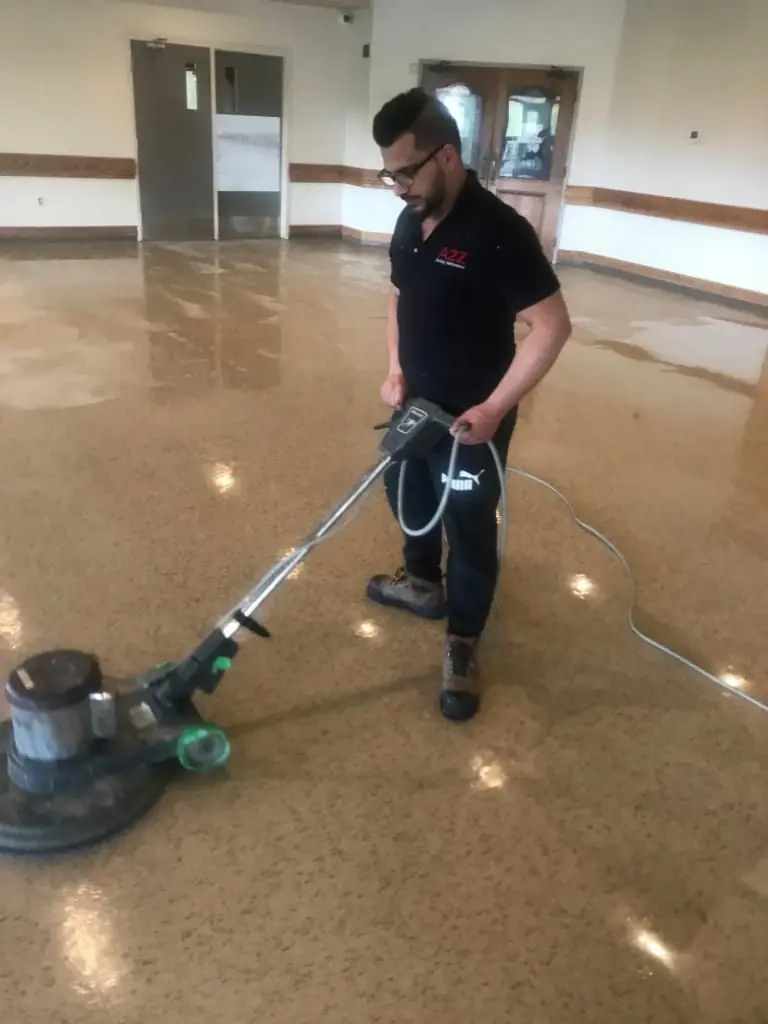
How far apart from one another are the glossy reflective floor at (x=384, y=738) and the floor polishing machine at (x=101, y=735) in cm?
7

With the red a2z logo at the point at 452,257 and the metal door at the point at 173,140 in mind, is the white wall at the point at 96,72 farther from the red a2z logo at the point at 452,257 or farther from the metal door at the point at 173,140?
the red a2z logo at the point at 452,257

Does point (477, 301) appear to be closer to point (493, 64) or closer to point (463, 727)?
point (463, 727)

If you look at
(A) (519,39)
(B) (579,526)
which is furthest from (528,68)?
(B) (579,526)

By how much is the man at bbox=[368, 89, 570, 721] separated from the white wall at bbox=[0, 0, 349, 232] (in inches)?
308

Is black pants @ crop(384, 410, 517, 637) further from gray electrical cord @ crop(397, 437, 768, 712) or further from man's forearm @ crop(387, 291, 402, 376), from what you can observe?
man's forearm @ crop(387, 291, 402, 376)

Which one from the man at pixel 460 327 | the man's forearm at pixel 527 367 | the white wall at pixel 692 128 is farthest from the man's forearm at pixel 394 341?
the white wall at pixel 692 128

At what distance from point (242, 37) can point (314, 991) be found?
9390 millimetres

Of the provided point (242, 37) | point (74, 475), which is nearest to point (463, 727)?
point (74, 475)

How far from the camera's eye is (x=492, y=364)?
1.97 m

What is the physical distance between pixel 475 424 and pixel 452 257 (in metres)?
0.36

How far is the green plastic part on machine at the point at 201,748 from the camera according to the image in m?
1.77

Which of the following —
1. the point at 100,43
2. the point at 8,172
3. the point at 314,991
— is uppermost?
the point at 100,43

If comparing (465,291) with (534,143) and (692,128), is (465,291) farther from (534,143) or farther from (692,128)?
(534,143)

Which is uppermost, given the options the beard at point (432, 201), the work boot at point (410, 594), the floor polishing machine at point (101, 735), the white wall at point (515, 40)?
the white wall at point (515, 40)
